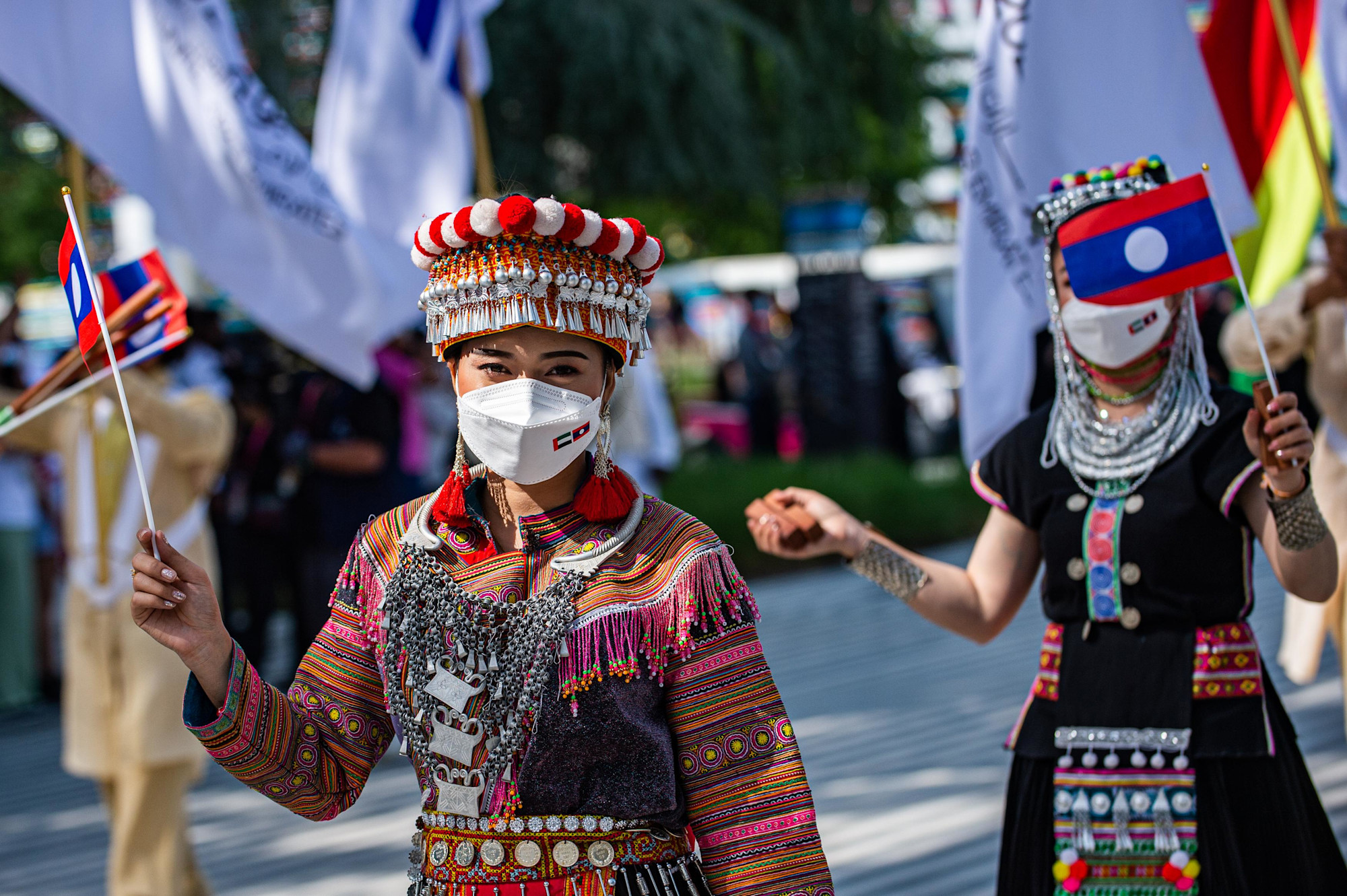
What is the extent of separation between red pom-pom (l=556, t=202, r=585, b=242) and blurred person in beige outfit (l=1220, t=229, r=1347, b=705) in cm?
260

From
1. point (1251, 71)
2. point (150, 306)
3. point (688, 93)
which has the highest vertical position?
point (688, 93)

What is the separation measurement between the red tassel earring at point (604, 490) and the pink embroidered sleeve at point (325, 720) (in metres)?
0.34

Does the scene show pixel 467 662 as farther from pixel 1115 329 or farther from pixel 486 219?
pixel 1115 329

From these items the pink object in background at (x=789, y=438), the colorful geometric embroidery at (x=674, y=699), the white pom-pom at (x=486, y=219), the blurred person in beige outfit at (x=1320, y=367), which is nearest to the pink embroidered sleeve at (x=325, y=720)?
the colorful geometric embroidery at (x=674, y=699)

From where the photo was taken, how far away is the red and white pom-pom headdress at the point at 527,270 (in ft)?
7.42

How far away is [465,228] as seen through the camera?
7.51ft

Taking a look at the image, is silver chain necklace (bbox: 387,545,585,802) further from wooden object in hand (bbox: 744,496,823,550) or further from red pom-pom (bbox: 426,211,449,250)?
wooden object in hand (bbox: 744,496,823,550)

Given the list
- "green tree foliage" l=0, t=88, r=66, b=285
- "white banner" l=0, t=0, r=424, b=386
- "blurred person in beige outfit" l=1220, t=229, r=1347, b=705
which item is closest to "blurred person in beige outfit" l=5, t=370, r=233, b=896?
"white banner" l=0, t=0, r=424, b=386

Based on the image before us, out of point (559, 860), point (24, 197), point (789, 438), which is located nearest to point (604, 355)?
point (559, 860)

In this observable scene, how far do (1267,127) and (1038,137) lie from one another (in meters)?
1.17

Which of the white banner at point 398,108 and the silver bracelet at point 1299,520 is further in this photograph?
the white banner at point 398,108

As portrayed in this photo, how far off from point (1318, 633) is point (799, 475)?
9.17 meters

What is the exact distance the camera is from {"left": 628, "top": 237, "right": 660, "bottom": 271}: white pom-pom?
2.40m

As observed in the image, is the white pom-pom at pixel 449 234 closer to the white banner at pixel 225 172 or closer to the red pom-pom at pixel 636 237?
the red pom-pom at pixel 636 237
